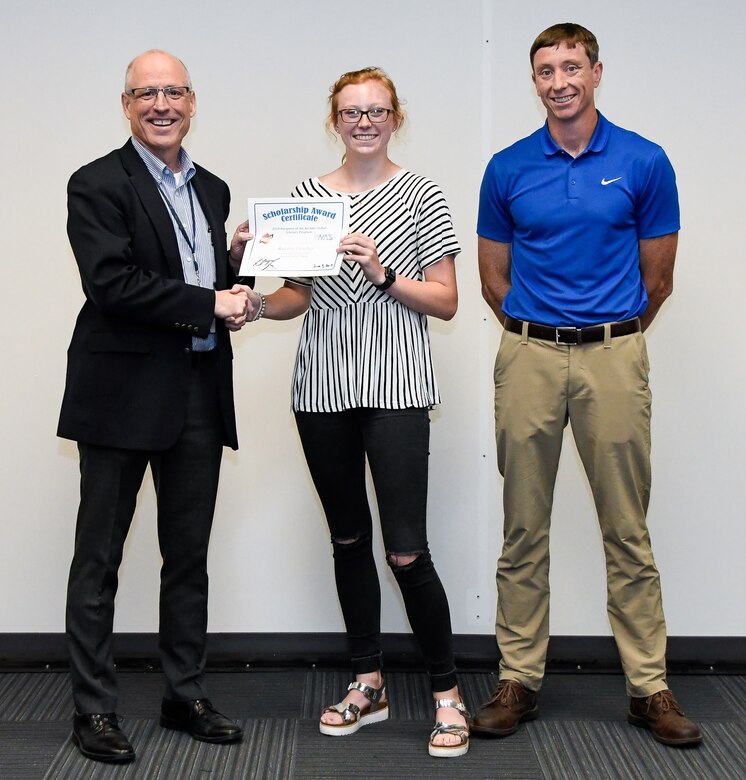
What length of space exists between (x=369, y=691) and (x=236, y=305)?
1169 mm

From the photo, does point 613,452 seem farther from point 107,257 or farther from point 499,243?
point 107,257

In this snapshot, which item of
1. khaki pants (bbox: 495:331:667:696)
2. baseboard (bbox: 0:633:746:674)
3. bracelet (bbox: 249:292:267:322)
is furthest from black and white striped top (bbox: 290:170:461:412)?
baseboard (bbox: 0:633:746:674)

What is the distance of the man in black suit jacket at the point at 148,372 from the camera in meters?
2.46

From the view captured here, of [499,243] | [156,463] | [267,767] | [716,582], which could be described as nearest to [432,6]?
[499,243]

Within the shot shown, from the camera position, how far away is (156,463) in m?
2.67

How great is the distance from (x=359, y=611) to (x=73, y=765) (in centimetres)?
84

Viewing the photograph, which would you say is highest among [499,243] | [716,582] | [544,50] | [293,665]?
[544,50]

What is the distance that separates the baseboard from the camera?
339cm

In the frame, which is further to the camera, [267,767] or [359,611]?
[359,611]

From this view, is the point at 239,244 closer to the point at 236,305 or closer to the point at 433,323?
the point at 236,305

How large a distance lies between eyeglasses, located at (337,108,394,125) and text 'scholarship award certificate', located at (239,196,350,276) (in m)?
0.20

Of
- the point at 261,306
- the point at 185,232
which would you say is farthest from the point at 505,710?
the point at 185,232

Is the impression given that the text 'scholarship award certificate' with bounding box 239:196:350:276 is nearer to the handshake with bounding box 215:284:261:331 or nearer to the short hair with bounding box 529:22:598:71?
the handshake with bounding box 215:284:261:331
